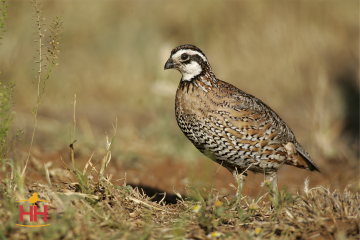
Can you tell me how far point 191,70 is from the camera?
4066mm

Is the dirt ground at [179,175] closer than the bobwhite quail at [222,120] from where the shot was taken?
No

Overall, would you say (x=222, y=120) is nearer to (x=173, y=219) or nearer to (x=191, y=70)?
(x=191, y=70)

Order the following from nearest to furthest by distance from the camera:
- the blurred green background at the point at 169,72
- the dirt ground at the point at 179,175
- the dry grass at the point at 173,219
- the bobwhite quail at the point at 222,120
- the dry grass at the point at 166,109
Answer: the dry grass at the point at 173,219 < the dry grass at the point at 166,109 < the bobwhite quail at the point at 222,120 < the dirt ground at the point at 179,175 < the blurred green background at the point at 169,72

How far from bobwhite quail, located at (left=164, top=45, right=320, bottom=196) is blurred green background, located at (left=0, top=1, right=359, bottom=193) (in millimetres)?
1883

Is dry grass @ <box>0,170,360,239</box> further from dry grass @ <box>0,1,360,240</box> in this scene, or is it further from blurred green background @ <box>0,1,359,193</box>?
blurred green background @ <box>0,1,359,193</box>

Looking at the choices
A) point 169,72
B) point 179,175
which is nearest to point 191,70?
point 179,175

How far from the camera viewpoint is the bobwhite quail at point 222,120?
3.84 m

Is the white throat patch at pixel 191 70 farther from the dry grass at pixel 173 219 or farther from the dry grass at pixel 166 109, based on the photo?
the dry grass at pixel 173 219

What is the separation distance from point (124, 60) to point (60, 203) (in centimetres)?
756

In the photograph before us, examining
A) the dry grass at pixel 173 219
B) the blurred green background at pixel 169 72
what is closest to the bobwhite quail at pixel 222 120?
the dry grass at pixel 173 219

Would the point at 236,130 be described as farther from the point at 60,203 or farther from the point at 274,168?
the point at 60,203

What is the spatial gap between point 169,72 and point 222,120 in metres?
4.77

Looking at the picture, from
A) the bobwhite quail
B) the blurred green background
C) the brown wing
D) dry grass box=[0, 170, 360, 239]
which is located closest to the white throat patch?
the bobwhite quail

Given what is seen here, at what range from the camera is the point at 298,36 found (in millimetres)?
8117
